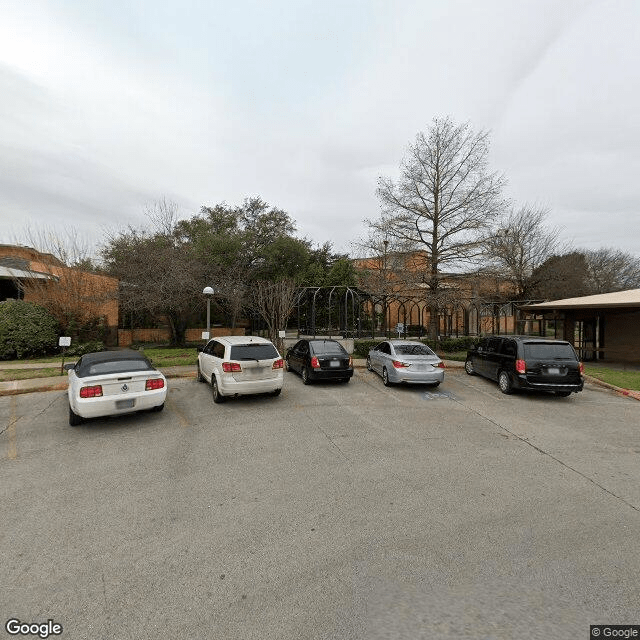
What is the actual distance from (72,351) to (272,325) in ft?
29.9

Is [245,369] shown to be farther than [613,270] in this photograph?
No

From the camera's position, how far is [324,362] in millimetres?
10984

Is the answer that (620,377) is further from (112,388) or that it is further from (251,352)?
(112,388)

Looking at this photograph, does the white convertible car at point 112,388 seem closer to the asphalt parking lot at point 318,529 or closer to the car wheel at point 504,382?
the asphalt parking lot at point 318,529

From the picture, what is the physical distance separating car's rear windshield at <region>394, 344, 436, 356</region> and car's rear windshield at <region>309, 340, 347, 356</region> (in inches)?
68.8

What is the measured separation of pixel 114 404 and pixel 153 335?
18.1 meters

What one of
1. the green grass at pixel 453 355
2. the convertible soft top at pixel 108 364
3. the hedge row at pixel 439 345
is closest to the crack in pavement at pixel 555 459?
the convertible soft top at pixel 108 364

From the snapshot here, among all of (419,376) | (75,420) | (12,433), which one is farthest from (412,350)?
(12,433)

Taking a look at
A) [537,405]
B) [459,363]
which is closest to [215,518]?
[537,405]

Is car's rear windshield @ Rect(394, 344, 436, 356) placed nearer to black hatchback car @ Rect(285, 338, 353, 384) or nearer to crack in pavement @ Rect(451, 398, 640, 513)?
black hatchback car @ Rect(285, 338, 353, 384)

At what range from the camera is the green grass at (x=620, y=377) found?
450 inches

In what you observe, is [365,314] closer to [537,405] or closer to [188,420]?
[537,405]

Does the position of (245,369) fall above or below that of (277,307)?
below

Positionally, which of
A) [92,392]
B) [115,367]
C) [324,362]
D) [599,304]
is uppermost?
[599,304]
